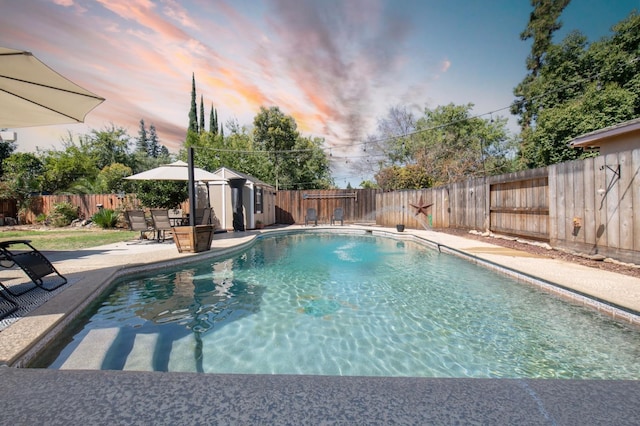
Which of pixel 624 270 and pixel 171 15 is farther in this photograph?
pixel 171 15

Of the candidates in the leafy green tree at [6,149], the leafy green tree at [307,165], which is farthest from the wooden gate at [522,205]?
the leafy green tree at [6,149]

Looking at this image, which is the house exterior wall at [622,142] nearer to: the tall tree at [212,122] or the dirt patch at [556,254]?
the dirt patch at [556,254]

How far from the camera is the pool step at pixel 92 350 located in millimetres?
2395

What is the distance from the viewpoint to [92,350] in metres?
2.68

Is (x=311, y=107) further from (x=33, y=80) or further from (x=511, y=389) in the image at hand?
(x=511, y=389)

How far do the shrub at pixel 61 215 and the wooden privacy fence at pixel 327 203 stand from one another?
1013cm

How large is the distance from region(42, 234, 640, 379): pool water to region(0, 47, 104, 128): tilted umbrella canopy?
2621 millimetres

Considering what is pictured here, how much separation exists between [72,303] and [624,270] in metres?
7.71

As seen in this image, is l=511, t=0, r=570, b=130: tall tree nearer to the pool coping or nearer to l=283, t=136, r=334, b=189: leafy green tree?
l=283, t=136, r=334, b=189: leafy green tree

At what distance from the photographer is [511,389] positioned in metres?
1.42

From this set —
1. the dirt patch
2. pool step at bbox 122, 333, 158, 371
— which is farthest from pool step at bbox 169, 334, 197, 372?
the dirt patch

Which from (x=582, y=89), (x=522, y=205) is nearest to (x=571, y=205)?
(x=522, y=205)

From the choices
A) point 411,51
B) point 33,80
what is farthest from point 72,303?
point 411,51

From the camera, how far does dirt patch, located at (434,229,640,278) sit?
178 inches
